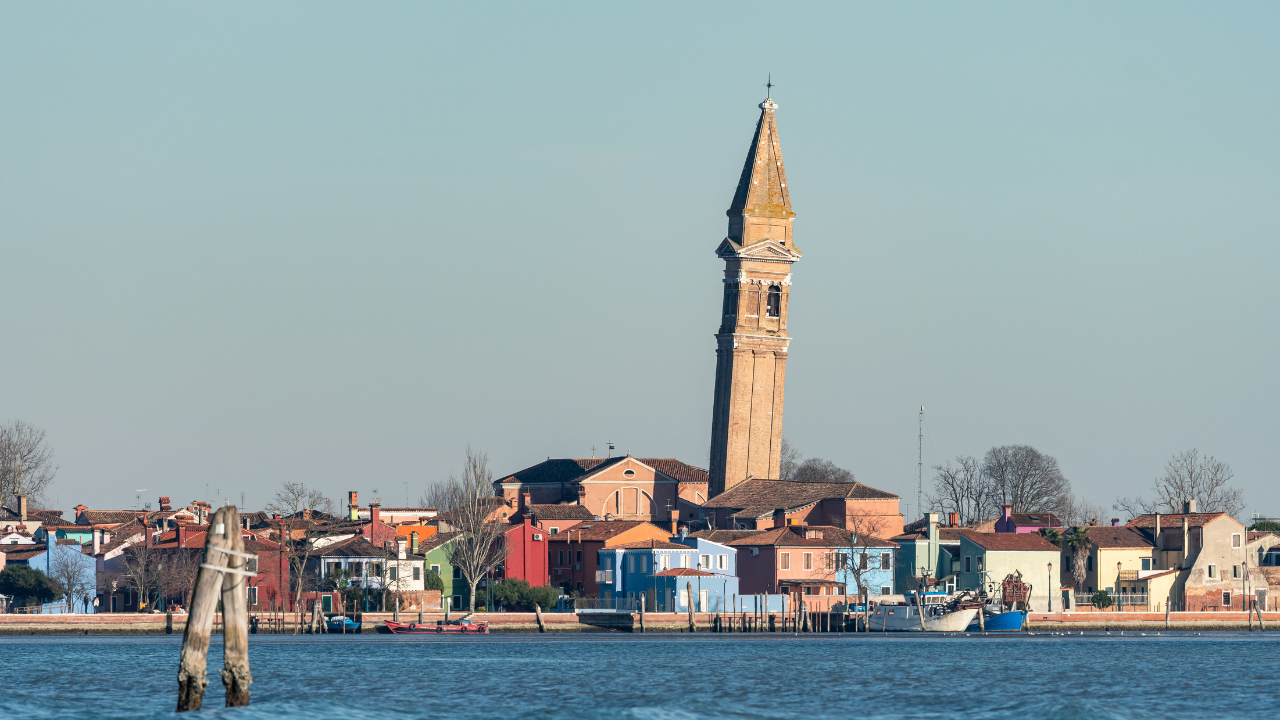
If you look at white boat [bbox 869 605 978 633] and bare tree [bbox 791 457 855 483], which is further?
bare tree [bbox 791 457 855 483]

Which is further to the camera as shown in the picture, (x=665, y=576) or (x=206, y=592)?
(x=665, y=576)

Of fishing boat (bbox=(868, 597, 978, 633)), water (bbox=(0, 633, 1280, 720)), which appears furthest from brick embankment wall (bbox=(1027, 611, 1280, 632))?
water (bbox=(0, 633, 1280, 720))

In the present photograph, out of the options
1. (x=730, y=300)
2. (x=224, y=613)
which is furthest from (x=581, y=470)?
(x=224, y=613)

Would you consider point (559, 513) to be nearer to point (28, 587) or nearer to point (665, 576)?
point (665, 576)

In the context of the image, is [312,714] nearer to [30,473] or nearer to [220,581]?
[220,581]

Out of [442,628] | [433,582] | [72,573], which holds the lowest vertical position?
[442,628]

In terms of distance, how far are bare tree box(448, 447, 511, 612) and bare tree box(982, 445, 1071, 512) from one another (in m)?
42.6

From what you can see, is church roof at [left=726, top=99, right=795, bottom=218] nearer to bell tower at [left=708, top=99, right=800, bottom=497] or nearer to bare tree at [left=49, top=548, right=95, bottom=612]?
bell tower at [left=708, top=99, right=800, bottom=497]

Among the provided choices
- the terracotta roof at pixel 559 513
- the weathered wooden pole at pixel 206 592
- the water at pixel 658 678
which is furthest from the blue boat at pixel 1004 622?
the weathered wooden pole at pixel 206 592

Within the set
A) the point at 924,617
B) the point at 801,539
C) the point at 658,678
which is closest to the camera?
the point at 658,678

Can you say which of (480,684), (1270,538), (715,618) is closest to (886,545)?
(715,618)

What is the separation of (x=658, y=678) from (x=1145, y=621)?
41521 millimetres

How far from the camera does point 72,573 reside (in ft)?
276

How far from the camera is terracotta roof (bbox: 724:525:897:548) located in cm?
8856
